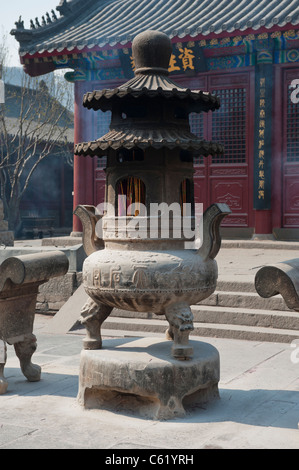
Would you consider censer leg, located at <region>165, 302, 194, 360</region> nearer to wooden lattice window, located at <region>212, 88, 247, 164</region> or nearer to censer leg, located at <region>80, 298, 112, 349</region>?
censer leg, located at <region>80, 298, 112, 349</region>

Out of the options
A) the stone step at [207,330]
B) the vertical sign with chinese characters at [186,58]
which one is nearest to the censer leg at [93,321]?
the stone step at [207,330]

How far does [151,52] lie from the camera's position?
5.17 metres

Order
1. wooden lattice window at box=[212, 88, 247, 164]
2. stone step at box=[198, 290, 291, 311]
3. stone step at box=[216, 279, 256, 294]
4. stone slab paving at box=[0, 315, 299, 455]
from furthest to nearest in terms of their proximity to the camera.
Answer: wooden lattice window at box=[212, 88, 247, 164]
stone step at box=[216, 279, 256, 294]
stone step at box=[198, 290, 291, 311]
stone slab paving at box=[0, 315, 299, 455]

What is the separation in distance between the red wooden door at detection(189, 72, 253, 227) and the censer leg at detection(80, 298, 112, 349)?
6973 mm

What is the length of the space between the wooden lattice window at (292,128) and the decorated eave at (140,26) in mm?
1006

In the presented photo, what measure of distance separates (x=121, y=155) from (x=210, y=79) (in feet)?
23.7

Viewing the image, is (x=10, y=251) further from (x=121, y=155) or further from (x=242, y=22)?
(x=242, y=22)

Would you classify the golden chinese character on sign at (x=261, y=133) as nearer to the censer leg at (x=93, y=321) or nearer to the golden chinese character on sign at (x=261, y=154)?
the golden chinese character on sign at (x=261, y=154)

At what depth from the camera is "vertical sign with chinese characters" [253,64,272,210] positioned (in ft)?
37.4

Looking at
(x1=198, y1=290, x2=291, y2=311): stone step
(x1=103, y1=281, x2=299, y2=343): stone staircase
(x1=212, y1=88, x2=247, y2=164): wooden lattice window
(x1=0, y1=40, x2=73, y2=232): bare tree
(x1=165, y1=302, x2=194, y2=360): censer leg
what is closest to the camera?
(x1=165, y1=302, x2=194, y2=360): censer leg

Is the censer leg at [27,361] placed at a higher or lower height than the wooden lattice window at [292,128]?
lower

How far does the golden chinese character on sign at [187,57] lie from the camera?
11.8 m

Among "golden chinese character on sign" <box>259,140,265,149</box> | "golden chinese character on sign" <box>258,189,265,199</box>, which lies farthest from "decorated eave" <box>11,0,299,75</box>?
"golden chinese character on sign" <box>258,189,265,199</box>

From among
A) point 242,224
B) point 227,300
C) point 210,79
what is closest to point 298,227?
point 242,224
